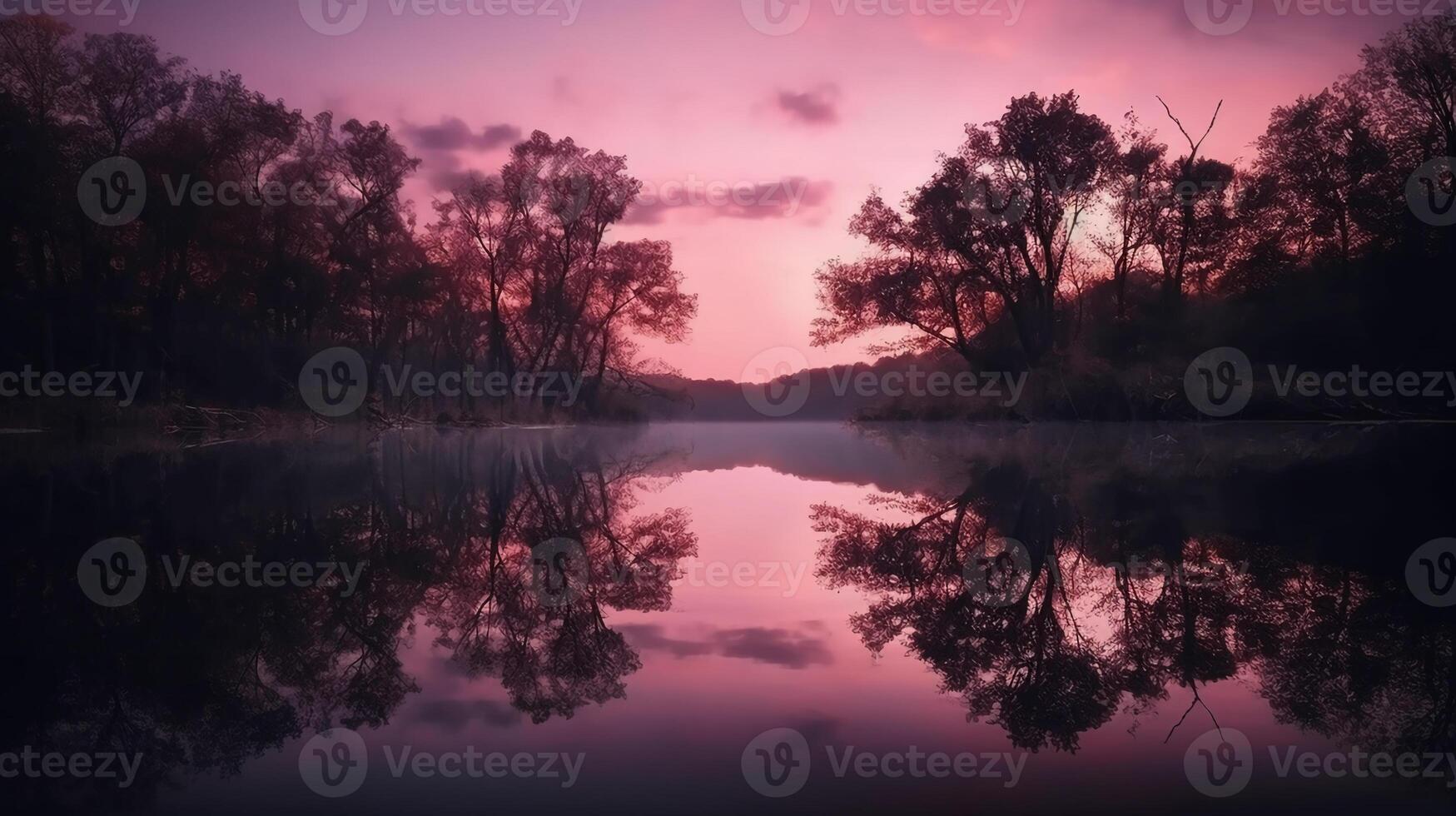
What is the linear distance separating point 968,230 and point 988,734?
26008mm

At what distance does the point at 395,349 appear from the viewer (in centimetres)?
4519
